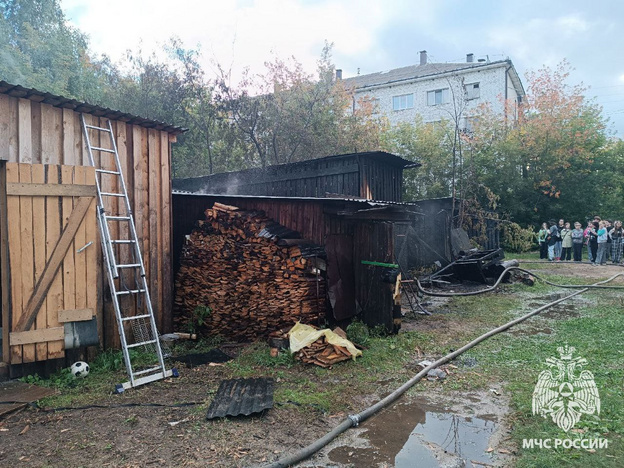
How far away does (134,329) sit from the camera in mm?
6078

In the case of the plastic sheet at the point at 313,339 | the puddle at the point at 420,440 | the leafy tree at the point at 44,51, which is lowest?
the puddle at the point at 420,440

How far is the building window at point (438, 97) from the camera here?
95.2 feet

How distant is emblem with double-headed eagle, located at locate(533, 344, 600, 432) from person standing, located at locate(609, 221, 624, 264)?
43.2ft

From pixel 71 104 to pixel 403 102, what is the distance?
28.5 metres

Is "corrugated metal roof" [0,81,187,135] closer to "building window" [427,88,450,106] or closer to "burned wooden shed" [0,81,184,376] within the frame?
"burned wooden shed" [0,81,184,376]

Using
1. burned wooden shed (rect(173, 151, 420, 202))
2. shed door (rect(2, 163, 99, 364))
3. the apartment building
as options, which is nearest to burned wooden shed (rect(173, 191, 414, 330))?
shed door (rect(2, 163, 99, 364))

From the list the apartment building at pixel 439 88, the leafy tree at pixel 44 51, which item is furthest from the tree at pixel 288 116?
the apartment building at pixel 439 88

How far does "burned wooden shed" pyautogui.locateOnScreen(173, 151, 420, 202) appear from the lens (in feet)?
38.8

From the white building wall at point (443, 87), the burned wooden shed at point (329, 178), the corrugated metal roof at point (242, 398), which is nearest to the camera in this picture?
the corrugated metal roof at point (242, 398)

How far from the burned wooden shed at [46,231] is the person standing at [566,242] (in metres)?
17.5

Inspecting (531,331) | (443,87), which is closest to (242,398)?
(531,331)

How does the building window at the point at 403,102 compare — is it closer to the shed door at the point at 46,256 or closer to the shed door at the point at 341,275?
the shed door at the point at 341,275

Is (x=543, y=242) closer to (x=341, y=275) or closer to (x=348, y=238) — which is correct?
(x=348, y=238)

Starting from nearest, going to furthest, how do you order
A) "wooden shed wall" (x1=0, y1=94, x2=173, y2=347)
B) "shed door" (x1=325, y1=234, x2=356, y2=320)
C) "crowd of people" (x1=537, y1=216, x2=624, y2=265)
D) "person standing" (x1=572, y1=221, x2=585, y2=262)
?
"wooden shed wall" (x1=0, y1=94, x2=173, y2=347)
"shed door" (x1=325, y1=234, x2=356, y2=320)
"crowd of people" (x1=537, y1=216, x2=624, y2=265)
"person standing" (x1=572, y1=221, x2=585, y2=262)
